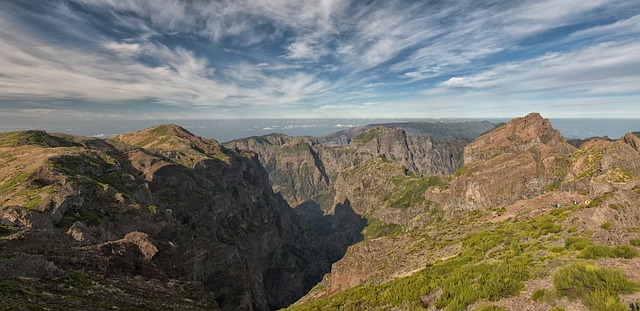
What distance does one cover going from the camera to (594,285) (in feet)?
72.5

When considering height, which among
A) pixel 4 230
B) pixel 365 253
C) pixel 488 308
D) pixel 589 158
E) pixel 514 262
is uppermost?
pixel 4 230

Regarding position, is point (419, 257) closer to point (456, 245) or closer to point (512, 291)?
point (456, 245)

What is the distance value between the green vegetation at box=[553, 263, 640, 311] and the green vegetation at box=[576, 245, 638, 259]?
605cm

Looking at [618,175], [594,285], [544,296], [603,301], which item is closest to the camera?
[603,301]

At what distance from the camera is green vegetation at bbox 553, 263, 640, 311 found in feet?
66.2

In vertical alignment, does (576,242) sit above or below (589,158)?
above

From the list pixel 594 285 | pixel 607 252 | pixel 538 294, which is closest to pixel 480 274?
pixel 538 294

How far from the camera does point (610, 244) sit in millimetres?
30656

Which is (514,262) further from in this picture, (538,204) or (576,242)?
(538,204)

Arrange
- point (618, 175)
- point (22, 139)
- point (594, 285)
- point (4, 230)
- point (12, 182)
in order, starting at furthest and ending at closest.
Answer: point (22, 139), point (618, 175), point (12, 182), point (4, 230), point (594, 285)

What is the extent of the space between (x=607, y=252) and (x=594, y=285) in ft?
32.6

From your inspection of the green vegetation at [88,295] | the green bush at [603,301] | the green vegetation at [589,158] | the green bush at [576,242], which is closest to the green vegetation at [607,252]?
the green bush at [576,242]

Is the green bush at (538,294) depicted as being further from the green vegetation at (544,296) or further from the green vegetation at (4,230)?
the green vegetation at (4,230)

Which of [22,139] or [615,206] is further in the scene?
[22,139]
